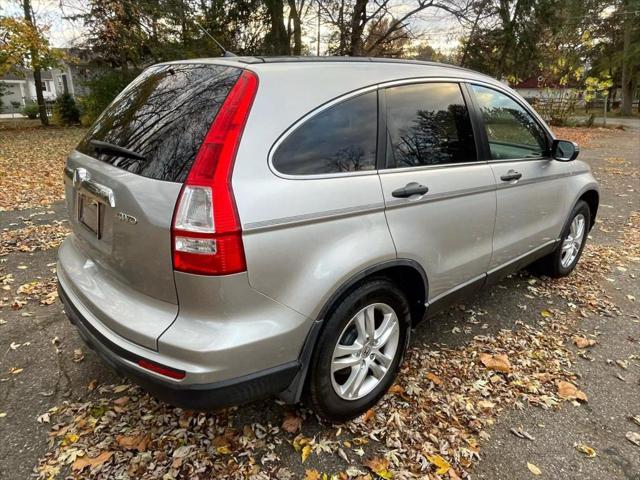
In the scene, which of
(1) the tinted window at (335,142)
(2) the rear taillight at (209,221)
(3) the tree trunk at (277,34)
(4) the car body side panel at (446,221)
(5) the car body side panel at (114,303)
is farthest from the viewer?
(3) the tree trunk at (277,34)

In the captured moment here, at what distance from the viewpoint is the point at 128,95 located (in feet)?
8.10

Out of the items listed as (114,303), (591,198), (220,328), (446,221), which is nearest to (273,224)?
(220,328)

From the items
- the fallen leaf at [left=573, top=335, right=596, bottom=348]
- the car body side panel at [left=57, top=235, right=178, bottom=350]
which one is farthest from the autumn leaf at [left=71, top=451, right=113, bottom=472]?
the fallen leaf at [left=573, top=335, right=596, bottom=348]

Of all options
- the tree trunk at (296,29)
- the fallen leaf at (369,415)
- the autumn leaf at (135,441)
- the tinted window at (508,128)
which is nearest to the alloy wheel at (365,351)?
the fallen leaf at (369,415)

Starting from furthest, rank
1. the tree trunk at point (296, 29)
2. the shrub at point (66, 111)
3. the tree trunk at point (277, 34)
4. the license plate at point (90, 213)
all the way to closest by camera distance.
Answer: the shrub at point (66, 111) < the tree trunk at point (296, 29) < the tree trunk at point (277, 34) < the license plate at point (90, 213)

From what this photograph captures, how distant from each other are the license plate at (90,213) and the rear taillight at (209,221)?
0.58m

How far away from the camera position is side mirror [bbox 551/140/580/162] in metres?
3.54

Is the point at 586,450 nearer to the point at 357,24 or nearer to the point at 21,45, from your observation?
the point at 357,24

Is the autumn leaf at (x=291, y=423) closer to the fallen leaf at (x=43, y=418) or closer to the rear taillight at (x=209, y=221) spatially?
the rear taillight at (x=209, y=221)

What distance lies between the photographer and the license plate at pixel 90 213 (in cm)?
205

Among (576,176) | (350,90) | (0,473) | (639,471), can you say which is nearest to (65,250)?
(0,473)

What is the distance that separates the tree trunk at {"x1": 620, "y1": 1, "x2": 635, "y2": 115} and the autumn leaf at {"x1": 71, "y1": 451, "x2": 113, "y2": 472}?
38127mm

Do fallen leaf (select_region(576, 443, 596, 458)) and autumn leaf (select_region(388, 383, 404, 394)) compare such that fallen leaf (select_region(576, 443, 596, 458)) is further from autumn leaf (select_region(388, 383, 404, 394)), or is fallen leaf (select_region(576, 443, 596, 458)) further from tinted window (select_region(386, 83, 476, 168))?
tinted window (select_region(386, 83, 476, 168))

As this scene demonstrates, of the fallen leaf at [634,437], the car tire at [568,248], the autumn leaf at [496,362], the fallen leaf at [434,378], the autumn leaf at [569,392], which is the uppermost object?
the car tire at [568,248]
